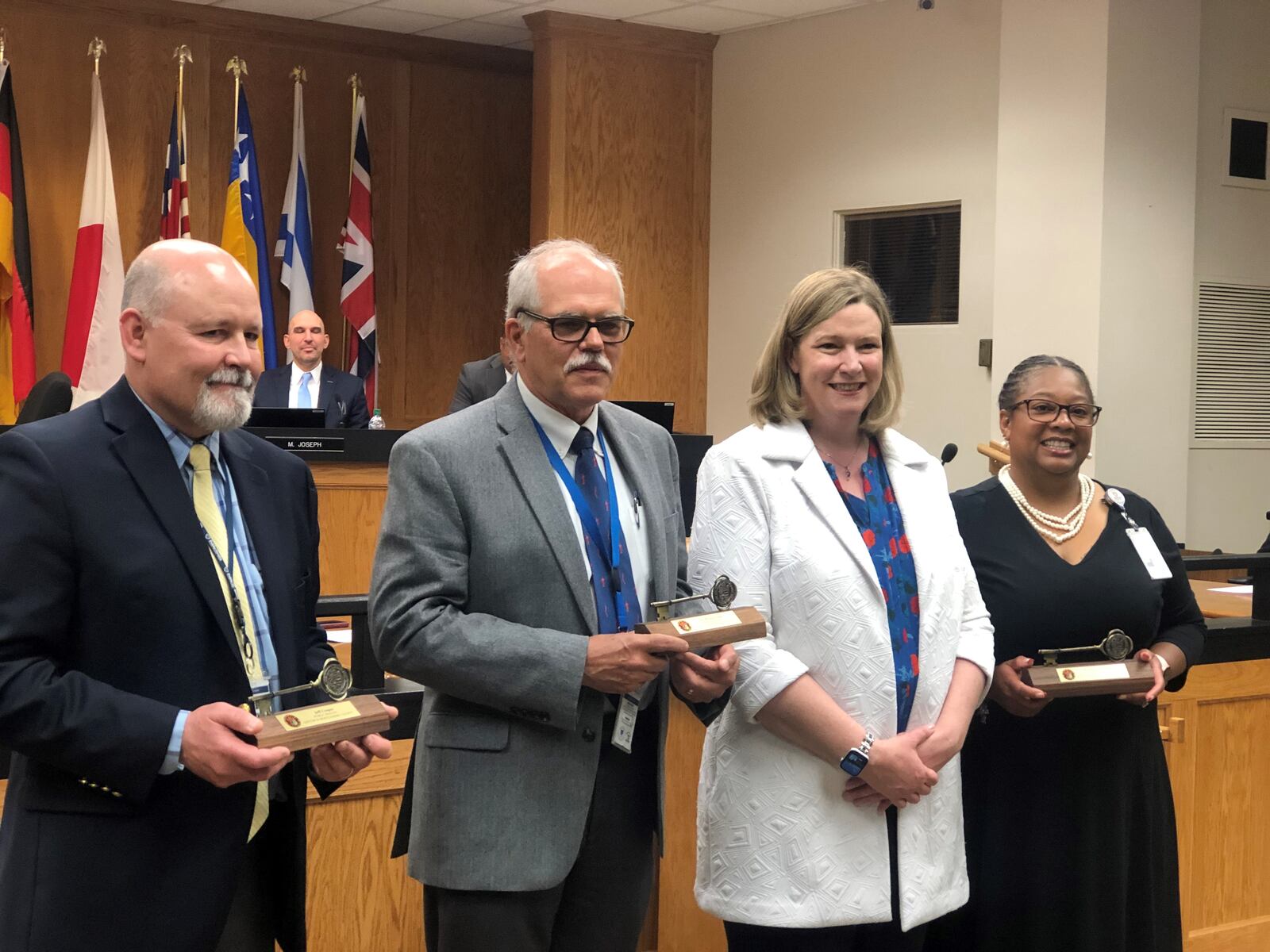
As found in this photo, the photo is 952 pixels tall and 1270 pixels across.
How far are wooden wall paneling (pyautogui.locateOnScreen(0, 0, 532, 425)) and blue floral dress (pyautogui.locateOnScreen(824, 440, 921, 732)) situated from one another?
23.1 feet

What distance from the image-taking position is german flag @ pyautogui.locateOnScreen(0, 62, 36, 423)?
25.7ft

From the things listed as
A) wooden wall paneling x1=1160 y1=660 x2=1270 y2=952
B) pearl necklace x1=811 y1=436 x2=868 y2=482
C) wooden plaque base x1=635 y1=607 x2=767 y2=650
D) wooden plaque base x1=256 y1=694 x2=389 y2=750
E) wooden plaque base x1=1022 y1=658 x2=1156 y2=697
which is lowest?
wooden wall paneling x1=1160 y1=660 x2=1270 y2=952

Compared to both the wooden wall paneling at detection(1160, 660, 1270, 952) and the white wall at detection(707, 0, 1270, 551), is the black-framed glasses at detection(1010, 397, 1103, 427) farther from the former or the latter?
the white wall at detection(707, 0, 1270, 551)

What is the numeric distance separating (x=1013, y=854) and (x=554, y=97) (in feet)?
22.8

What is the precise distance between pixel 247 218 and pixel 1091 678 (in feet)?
22.8

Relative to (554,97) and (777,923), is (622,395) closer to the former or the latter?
(554,97)

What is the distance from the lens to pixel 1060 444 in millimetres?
2805

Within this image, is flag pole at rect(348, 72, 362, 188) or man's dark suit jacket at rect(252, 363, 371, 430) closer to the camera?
man's dark suit jacket at rect(252, 363, 371, 430)

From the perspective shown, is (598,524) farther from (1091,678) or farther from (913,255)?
(913,255)

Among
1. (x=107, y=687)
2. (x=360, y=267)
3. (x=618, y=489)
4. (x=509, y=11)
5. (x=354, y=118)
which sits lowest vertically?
(x=107, y=687)

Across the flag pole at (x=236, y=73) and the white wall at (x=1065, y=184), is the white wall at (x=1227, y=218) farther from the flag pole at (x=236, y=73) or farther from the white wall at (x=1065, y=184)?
the flag pole at (x=236, y=73)

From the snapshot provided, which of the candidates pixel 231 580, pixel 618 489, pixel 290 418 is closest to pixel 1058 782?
Result: pixel 618 489

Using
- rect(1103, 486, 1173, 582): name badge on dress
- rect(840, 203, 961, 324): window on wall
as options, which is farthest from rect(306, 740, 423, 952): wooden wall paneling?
rect(840, 203, 961, 324): window on wall

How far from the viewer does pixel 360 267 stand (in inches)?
357
